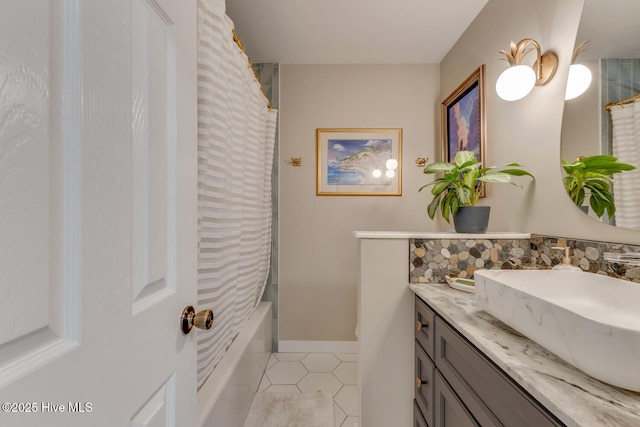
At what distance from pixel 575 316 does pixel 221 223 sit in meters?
1.14

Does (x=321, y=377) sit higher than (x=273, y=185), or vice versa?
(x=273, y=185)

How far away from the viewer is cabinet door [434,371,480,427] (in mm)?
745

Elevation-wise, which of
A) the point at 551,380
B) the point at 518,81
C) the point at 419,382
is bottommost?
the point at 419,382

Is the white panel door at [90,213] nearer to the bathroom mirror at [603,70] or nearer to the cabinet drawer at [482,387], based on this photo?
the cabinet drawer at [482,387]

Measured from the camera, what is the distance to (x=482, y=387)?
0.67 m

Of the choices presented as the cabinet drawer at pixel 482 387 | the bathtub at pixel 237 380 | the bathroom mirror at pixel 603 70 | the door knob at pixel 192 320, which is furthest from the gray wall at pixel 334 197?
the door knob at pixel 192 320

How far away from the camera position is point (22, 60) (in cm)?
28

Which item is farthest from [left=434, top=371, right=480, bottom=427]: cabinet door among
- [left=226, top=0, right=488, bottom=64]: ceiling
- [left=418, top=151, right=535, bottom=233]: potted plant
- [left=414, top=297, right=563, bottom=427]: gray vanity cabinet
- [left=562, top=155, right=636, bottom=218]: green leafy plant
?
[left=226, top=0, right=488, bottom=64]: ceiling

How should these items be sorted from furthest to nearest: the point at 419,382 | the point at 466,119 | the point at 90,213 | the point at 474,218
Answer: the point at 466,119
the point at 474,218
the point at 419,382
the point at 90,213

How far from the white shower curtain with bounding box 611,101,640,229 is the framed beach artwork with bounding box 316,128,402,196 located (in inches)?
54.3

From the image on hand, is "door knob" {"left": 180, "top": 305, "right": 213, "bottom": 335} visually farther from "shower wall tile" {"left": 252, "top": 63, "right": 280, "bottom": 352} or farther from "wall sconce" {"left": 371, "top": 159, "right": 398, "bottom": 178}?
"wall sconce" {"left": 371, "top": 159, "right": 398, "bottom": 178}

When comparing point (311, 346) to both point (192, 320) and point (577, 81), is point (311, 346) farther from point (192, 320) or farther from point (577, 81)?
point (577, 81)

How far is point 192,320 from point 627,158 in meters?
1.34

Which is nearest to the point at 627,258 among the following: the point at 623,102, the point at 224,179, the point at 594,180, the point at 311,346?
the point at 594,180
